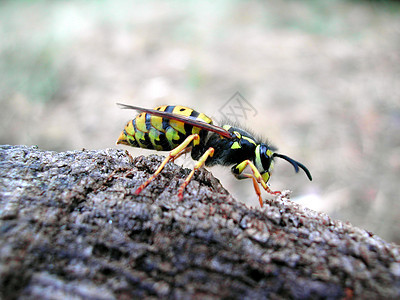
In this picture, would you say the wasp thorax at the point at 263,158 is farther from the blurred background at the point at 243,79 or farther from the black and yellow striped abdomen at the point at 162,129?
the blurred background at the point at 243,79

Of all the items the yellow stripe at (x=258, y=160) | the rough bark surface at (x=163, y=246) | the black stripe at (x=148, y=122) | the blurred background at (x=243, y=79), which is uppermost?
the blurred background at (x=243, y=79)

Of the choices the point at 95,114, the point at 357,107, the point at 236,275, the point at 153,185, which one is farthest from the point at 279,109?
the point at 236,275

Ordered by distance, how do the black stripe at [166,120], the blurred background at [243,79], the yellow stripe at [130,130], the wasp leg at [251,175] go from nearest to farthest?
the wasp leg at [251,175] → the black stripe at [166,120] → the yellow stripe at [130,130] → the blurred background at [243,79]

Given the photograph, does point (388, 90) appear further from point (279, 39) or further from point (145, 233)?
point (145, 233)

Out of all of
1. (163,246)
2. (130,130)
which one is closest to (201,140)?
(130,130)

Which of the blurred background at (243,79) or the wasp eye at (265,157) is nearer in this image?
the wasp eye at (265,157)

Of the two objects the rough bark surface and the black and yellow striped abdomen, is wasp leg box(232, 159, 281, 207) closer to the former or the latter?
the black and yellow striped abdomen

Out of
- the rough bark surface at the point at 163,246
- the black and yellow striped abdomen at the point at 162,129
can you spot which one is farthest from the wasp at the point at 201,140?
the rough bark surface at the point at 163,246

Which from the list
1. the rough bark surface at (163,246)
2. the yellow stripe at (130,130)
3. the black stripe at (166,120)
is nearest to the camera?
the rough bark surface at (163,246)
